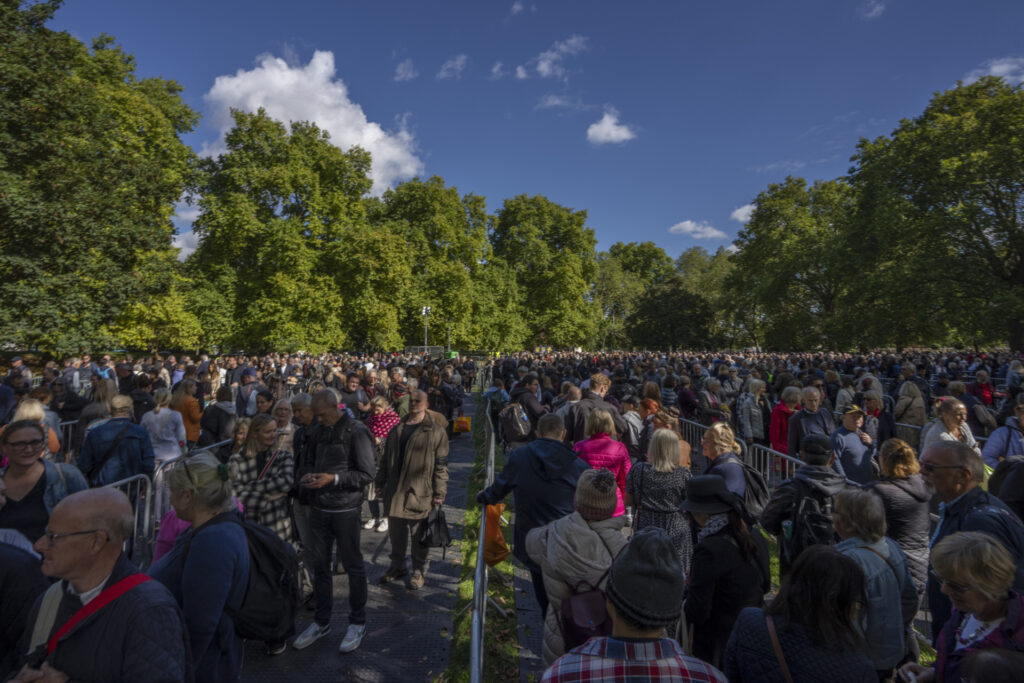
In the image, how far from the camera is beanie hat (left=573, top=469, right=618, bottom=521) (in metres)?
2.66

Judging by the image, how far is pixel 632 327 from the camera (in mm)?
51031

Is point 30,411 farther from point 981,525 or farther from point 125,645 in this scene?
point 981,525

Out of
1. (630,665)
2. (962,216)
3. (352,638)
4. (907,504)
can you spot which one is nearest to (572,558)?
(630,665)

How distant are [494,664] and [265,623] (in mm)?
2288

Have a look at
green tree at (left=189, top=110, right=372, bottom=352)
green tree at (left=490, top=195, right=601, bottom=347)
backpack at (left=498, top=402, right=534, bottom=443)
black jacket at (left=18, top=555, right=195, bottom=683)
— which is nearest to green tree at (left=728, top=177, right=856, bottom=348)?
green tree at (left=490, top=195, right=601, bottom=347)

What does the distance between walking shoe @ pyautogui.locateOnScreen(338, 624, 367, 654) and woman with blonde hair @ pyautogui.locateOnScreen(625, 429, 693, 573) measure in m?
2.51

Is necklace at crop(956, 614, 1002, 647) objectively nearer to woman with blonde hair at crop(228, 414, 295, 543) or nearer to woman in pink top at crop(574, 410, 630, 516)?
woman in pink top at crop(574, 410, 630, 516)

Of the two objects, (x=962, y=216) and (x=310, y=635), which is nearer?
(x=310, y=635)

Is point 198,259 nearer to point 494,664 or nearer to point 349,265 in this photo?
point 349,265

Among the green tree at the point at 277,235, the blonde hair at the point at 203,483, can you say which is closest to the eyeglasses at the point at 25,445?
the blonde hair at the point at 203,483

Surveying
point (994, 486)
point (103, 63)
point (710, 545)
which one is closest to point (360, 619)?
point (710, 545)

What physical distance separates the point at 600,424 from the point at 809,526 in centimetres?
187

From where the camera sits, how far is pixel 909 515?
11.3ft

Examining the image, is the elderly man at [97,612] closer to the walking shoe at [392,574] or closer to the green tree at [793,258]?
the walking shoe at [392,574]
